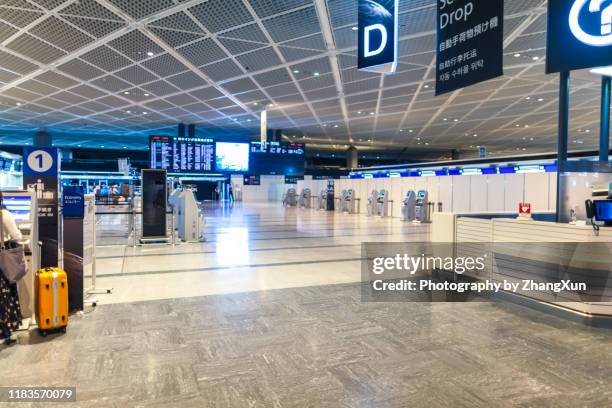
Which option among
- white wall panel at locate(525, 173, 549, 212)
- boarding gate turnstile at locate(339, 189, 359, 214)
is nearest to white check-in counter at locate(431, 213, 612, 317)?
white wall panel at locate(525, 173, 549, 212)

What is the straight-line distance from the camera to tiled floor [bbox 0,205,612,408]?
2.41m

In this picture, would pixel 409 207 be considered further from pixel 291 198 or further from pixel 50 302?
pixel 50 302

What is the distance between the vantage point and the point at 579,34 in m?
3.91

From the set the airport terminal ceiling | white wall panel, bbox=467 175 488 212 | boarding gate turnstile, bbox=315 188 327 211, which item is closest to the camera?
the airport terminal ceiling

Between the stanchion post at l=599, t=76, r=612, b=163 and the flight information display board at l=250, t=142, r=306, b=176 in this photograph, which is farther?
the flight information display board at l=250, t=142, r=306, b=176

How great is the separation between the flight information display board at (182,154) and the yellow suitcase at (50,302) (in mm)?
12622

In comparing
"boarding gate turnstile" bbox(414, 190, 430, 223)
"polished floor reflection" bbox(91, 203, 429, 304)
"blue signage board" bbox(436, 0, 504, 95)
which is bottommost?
"polished floor reflection" bbox(91, 203, 429, 304)

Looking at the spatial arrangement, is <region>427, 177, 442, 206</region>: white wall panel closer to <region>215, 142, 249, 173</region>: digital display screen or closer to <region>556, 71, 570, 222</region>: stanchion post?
<region>215, 142, 249, 173</region>: digital display screen

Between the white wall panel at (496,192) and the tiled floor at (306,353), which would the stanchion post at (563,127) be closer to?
the tiled floor at (306,353)

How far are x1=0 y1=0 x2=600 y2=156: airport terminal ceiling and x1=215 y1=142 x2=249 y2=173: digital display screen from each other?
105cm

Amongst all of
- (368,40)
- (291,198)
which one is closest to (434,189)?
(368,40)

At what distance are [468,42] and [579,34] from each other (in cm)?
105
